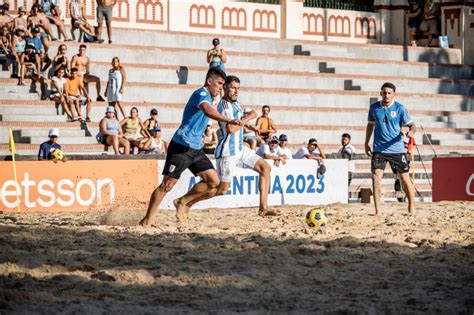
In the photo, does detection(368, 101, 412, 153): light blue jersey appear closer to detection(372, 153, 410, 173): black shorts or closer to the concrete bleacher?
detection(372, 153, 410, 173): black shorts

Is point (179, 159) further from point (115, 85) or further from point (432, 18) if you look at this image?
point (432, 18)

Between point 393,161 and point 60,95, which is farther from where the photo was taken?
point 60,95

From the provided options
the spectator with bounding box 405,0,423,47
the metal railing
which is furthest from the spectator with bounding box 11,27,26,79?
the spectator with bounding box 405,0,423,47

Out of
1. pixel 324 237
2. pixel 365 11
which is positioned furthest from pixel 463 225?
pixel 365 11

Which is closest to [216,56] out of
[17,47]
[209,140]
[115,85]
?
[115,85]

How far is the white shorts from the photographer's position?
15.0 meters

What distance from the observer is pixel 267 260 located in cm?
1104

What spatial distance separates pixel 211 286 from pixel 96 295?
106 centimetres

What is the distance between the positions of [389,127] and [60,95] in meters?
9.01

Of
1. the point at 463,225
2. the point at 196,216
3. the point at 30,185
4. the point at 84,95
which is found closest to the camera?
the point at 463,225

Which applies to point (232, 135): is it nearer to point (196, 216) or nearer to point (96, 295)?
point (196, 216)

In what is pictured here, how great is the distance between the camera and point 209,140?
74.2 feet

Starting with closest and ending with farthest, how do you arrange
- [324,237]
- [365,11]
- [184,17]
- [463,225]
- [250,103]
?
[324,237], [463,225], [250,103], [184,17], [365,11]

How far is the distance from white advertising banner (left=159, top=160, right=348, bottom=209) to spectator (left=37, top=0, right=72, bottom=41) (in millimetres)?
7024
